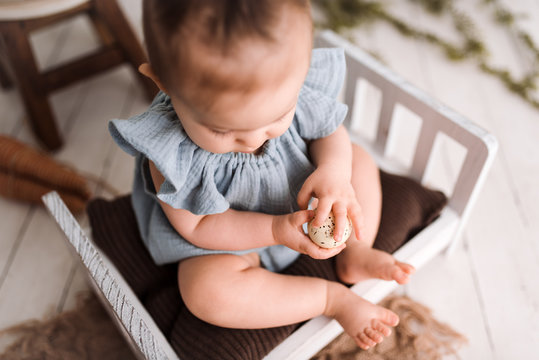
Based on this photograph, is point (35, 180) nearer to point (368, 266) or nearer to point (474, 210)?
point (368, 266)

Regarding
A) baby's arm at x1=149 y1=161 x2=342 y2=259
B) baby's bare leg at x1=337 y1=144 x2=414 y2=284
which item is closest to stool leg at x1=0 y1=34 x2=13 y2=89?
baby's arm at x1=149 y1=161 x2=342 y2=259

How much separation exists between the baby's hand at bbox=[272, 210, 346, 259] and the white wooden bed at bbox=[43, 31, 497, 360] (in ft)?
0.53

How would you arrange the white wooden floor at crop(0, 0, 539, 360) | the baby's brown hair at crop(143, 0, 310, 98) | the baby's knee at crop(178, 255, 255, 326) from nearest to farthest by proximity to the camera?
the baby's brown hair at crop(143, 0, 310, 98), the baby's knee at crop(178, 255, 255, 326), the white wooden floor at crop(0, 0, 539, 360)

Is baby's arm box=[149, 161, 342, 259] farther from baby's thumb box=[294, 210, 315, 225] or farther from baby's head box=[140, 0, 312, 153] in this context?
baby's head box=[140, 0, 312, 153]

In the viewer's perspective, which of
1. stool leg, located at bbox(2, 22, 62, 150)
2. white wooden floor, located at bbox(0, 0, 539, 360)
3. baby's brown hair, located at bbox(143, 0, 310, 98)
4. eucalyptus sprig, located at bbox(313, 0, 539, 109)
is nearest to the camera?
baby's brown hair, located at bbox(143, 0, 310, 98)

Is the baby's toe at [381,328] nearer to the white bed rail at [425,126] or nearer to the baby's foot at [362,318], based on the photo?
the baby's foot at [362,318]

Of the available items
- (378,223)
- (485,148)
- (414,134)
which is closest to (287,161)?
(378,223)

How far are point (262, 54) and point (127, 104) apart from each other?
1003mm

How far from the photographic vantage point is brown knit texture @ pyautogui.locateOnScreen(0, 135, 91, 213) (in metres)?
1.15

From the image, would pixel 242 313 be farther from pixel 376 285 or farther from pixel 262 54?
pixel 262 54

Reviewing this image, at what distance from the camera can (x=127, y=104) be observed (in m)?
1.41

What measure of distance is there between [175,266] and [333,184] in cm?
34

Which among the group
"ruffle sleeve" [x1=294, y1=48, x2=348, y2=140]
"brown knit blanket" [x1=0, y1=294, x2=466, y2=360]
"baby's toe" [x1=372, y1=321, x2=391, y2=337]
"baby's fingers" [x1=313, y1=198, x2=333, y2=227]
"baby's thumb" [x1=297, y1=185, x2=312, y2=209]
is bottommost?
"brown knit blanket" [x1=0, y1=294, x2=466, y2=360]

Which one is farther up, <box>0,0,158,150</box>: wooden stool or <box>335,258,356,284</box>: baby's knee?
<box>335,258,356,284</box>: baby's knee
